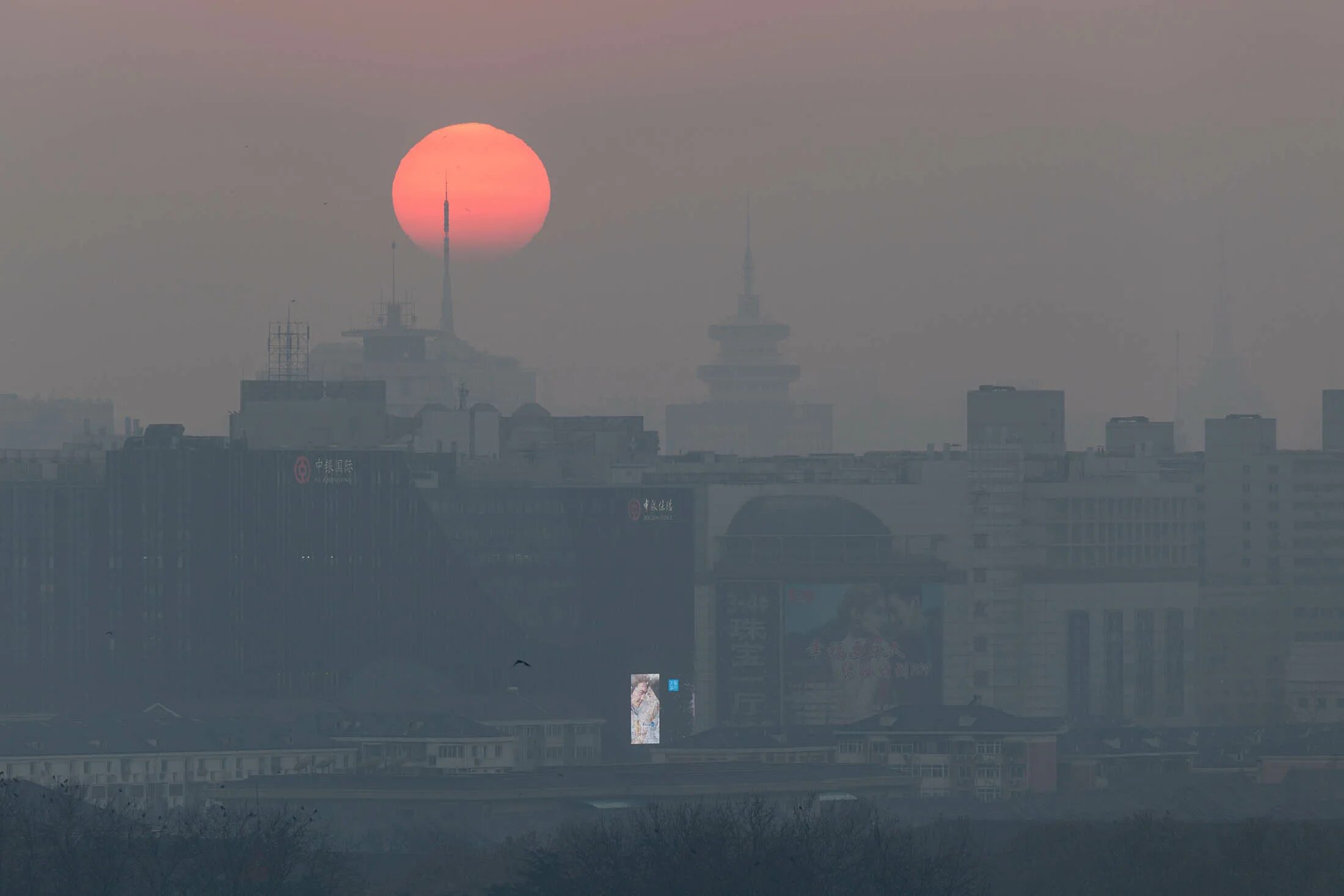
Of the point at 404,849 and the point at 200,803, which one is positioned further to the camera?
the point at 200,803

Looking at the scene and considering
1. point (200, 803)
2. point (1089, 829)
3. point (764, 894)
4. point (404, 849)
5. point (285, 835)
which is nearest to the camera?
point (764, 894)

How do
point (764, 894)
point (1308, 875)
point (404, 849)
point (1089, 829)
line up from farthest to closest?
1. point (404, 849)
2. point (1089, 829)
3. point (1308, 875)
4. point (764, 894)

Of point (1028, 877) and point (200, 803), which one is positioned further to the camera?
point (200, 803)

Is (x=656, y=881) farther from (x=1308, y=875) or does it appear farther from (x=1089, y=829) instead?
(x=1089, y=829)

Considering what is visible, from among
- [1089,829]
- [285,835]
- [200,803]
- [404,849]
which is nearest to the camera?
[285,835]

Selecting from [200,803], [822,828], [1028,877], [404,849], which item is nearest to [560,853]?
[822,828]

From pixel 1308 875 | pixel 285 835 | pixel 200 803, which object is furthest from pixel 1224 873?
pixel 200 803

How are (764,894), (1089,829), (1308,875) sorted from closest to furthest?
(764,894) → (1308,875) → (1089,829)

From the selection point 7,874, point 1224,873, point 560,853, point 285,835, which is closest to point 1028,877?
point 1224,873

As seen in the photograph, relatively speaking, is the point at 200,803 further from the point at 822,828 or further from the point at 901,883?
the point at 901,883
